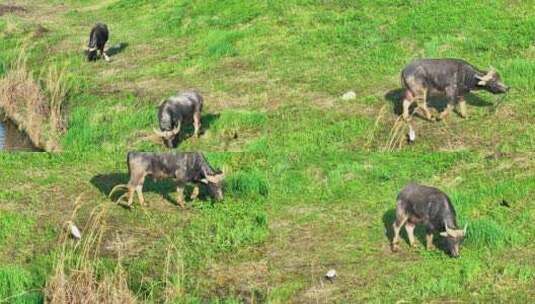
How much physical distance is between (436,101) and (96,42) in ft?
44.2

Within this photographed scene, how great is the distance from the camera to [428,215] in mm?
13430

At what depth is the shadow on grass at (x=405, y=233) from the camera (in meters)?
13.8

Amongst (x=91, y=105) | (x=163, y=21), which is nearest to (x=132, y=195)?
(x=91, y=105)

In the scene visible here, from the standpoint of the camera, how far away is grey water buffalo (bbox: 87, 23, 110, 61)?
28.2 meters

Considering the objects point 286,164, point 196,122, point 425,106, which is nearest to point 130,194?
point 286,164

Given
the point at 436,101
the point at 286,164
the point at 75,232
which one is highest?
the point at 75,232

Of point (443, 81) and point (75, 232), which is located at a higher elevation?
point (75, 232)

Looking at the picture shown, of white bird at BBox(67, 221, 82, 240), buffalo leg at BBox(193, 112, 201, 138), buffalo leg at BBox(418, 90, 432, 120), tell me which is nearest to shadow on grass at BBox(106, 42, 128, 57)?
buffalo leg at BBox(193, 112, 201, 138)

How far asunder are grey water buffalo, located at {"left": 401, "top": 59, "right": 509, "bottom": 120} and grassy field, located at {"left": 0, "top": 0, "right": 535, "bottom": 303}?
62 cm

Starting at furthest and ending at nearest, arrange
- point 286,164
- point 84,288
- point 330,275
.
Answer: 1. point 286,164
2. point 330,275
3. point 84,288

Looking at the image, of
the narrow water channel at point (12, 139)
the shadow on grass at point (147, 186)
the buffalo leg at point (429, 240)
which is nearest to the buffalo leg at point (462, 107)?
the buffalo leg at point (429, 240)

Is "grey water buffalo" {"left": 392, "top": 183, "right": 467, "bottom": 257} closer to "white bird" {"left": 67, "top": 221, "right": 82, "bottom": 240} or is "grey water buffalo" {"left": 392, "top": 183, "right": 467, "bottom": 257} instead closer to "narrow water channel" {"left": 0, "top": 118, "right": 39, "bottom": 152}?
"white bird" {"left": 67, "top": 221, "right": 82, "bottom": 240}

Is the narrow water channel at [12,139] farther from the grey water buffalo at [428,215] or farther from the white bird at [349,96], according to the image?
the grey water buffalo at [428,215]

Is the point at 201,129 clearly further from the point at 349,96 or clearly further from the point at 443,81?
the point at 443,81
